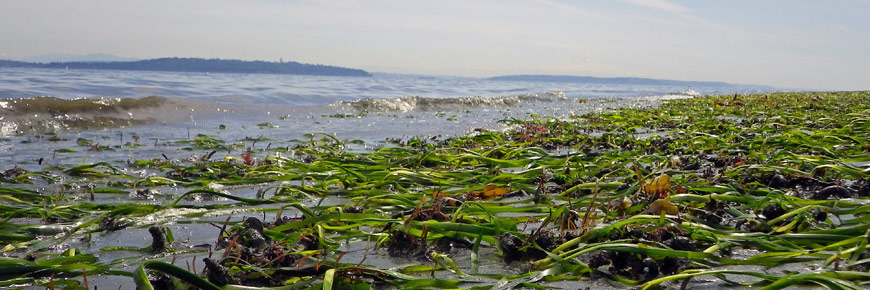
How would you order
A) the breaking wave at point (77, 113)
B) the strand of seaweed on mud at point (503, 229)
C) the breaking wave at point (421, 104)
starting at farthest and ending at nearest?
the breaking wave at point (421, 104) → the breaking wave at point (77, 113) → the strand of seaweed on mud at point (503, 229)

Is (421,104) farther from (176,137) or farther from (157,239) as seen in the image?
(157,239)

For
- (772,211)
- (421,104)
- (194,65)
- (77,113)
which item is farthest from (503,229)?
(194,65)

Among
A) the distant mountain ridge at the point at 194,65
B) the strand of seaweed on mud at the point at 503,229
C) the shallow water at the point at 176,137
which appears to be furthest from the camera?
the distant mountain ridge at the point at 194,65

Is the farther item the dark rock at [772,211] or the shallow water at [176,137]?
the shallow water at [176,137]

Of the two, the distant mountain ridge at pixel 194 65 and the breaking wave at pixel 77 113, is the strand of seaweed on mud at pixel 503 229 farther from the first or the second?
the distant mountain ridge at pixel 194 65

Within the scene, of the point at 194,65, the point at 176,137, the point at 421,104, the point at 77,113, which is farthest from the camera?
the point at 194,65

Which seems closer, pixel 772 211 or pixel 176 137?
pixel 772 211

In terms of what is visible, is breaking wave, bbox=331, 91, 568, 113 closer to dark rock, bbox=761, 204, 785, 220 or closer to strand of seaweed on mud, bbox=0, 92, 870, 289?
strand of seaweed on mud, bbox=0, 92, 870, 289

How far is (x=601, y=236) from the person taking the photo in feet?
6.61

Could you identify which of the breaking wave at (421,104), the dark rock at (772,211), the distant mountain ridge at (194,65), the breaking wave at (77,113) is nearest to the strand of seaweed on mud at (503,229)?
the dark rock at (772,211)

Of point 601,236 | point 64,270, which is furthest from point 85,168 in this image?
point 601,236

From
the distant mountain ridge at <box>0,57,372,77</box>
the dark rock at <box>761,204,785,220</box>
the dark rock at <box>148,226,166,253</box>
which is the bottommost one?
the distant mountain ridge at <box>0,57,372,77</box>

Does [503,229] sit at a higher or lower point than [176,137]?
higher

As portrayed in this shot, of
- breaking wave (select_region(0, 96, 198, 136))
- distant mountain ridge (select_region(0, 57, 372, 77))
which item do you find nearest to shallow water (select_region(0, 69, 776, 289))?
breaking wave (select_region(0, 96, 198, 136))
